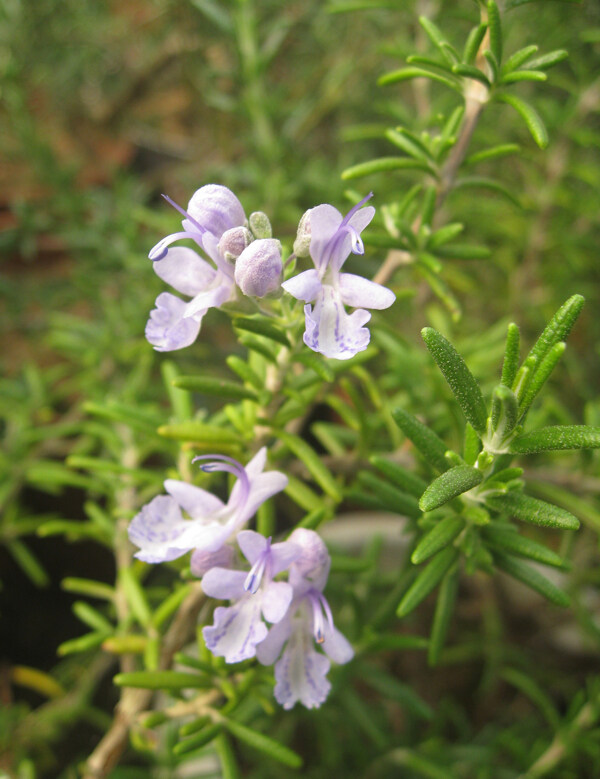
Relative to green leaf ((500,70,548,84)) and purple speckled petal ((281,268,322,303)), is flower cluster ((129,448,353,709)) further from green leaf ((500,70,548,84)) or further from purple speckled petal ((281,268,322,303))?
green leaf ((500,70,548,84))

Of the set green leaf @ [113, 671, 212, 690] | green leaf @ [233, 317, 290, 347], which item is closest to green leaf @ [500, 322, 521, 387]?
green leaf @ [233, 317, 290, 347]

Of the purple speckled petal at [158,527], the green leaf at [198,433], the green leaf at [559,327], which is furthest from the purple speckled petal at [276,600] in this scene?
the green leaf at [559,327]

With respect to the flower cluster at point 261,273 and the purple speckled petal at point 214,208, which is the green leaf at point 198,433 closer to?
the flower cluster at point 261,273

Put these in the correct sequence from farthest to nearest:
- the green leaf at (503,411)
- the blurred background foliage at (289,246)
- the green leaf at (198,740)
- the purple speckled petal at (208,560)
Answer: the blurred background foliage at (289,246), the green leaf at (198,740), the purple speckled petal at (208,560), the green leaf at (503,411)

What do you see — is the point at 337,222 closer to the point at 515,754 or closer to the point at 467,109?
the point at 467,109

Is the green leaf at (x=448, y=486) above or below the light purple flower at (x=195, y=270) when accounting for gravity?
below

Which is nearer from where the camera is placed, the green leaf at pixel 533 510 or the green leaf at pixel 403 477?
the green leaf at pixel 533 510

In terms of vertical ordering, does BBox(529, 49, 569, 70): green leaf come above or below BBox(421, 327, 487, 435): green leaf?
above
